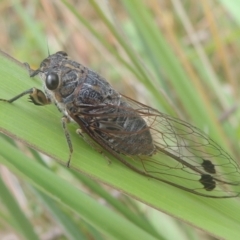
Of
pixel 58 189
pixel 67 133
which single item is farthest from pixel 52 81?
pixel 58 189

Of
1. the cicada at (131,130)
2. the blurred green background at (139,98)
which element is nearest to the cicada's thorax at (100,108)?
the cicada at (131,130)

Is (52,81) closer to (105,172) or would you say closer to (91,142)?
(91,142)

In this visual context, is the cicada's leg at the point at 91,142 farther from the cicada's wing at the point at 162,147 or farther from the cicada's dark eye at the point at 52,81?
the cicada's dark eye at the point at 52,81

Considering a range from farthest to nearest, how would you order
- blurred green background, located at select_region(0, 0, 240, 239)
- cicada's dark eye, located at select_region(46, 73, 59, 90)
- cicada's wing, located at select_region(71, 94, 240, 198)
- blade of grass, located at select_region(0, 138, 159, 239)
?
cicada's dark eye, located at select_region(46, 73, 59, 90)
cicada's wing, located at select_region(71, 94, 240, 198)
blurred green background, located at select_region(0, 0, 240, 239)
blade of grass, located at select_region(0, 138, 159, 239)

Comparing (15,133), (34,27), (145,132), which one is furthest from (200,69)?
(15,133)

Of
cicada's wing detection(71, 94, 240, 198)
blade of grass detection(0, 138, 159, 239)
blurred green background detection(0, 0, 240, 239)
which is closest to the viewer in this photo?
blade of grass detection(0, 138, 159, 239)

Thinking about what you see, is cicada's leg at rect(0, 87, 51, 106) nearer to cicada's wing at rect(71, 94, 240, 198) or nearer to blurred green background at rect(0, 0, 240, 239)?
blurred green background at rect(0, 0, 240, 239)

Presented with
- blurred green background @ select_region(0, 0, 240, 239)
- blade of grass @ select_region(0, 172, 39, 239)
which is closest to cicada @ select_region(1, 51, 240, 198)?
blurred green background @ select_region(0, 0, 240, 239)
